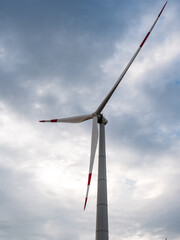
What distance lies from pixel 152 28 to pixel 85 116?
1657 cm

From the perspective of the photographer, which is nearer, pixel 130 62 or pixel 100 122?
pixel 100 122

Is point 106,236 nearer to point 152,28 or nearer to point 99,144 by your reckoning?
point 99,144

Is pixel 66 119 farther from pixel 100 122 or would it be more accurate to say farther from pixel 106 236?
pixel 106 236

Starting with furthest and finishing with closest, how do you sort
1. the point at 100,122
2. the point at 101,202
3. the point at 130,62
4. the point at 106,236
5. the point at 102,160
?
the point at 130,62, the point at 100,122, the point at 102,160, the point at 101,202, the point at 106,236

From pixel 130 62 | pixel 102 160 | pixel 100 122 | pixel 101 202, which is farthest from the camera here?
pixel 130 62

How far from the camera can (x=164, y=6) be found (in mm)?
35156

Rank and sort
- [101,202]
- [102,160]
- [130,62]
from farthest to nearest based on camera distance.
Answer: [130,62], [102,160], [101,202]

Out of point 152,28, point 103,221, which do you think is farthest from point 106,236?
point 152,28

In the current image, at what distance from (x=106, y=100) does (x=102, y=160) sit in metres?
8.45

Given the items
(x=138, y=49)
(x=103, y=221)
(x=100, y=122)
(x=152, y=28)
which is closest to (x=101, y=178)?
(x=103, y=221)

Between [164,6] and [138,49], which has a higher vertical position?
[164,6]

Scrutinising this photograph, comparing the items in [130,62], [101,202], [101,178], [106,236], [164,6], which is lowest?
[106,236]

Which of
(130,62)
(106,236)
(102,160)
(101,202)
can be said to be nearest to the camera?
(106,236)

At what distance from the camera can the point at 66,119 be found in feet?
115
